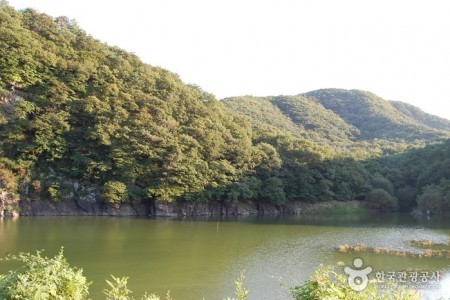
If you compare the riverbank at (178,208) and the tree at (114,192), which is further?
the tree at (114,192)

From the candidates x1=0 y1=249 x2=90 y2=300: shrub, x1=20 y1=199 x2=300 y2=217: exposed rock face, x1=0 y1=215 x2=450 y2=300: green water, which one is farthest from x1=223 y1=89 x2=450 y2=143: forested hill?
x1=0 y1=249 x2=90 y2=300: shrub

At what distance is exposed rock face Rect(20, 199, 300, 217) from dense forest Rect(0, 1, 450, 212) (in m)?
0.78

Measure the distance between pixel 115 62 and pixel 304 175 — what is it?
3037 cm

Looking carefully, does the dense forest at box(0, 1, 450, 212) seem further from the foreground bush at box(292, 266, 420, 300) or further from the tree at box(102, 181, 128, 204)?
the foreground bush at box(292, 266, 420, 300)

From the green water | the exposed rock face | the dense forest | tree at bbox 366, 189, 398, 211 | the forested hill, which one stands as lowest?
the green water

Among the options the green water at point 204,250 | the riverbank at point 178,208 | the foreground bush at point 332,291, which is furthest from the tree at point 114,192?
the foreground bush at point 332,291

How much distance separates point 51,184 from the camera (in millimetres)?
43062

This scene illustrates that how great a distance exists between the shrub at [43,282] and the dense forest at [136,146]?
38.4 m

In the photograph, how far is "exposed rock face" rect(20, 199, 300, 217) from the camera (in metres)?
42.5

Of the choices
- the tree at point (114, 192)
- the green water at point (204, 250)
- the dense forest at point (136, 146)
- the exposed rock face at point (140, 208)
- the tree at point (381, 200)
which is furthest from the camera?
the tree at point (381, 200)

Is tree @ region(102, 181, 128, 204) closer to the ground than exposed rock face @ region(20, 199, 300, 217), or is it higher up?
higher up

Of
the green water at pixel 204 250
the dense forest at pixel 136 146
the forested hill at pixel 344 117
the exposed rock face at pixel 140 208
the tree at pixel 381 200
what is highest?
the forested hill at pixel 344 117

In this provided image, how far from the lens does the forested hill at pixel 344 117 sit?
11156 cm

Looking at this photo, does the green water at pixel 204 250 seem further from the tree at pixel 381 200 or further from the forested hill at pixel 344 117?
the forested hill at pixel 344 117
